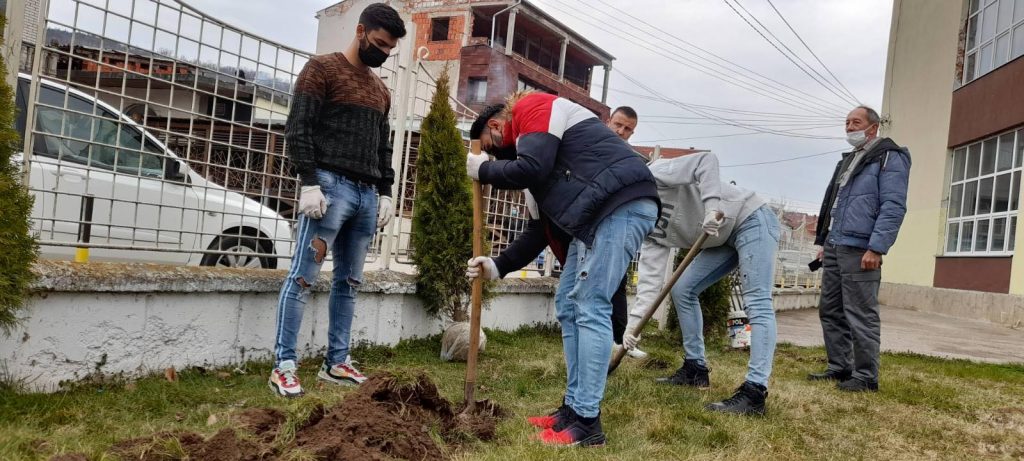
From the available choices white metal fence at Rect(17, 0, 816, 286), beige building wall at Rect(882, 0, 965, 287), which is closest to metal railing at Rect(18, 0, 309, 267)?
white metal fence at Rect(17, 0, 816, 286)

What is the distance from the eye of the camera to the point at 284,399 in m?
3.66

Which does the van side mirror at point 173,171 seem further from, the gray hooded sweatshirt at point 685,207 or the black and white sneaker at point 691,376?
the black and white sneaker at point 691,376

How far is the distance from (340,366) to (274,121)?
5.85 feet

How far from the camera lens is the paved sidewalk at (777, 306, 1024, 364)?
7.62m

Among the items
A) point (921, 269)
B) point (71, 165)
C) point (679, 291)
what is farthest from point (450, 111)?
point (921, 269)

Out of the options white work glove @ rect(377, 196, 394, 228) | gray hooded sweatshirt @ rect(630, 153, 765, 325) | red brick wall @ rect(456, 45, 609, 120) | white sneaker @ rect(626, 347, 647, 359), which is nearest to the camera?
gray hooded sweatshirt @ rect(630, 153, 765, 325)

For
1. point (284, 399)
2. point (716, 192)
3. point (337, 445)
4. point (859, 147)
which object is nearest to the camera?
point (337, 445)

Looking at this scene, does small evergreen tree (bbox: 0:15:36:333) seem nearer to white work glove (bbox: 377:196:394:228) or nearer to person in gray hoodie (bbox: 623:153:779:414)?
white work glove (bbox: 377:196:394:228)

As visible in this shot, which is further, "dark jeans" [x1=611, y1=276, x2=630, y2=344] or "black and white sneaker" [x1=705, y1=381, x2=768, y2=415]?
"dark jeans" [x1=611, y1=276, x2=630, y2=344]

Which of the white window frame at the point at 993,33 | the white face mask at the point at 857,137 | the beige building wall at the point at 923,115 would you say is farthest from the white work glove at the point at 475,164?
the beige building wall at the point at 923,115

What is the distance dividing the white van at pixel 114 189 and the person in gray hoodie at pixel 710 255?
2416 mm

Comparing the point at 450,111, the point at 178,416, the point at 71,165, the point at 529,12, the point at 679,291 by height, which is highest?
the point at 529,12

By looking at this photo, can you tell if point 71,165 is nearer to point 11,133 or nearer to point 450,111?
point 11,133

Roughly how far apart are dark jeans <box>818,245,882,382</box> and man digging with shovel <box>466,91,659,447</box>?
2511 millimetres
